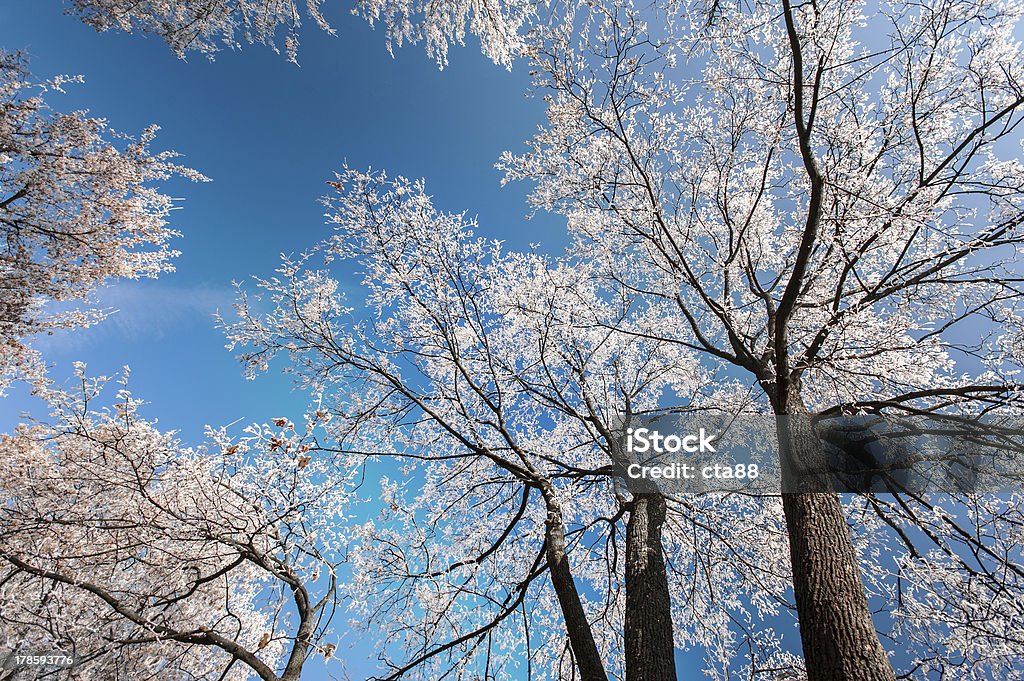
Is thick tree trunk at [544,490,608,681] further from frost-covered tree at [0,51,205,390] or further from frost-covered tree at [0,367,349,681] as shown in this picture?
frost-covered tree at [0,51,205,390]

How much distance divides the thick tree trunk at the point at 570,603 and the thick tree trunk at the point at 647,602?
26 cm

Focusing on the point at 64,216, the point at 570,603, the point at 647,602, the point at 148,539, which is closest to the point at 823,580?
the point at 647,602

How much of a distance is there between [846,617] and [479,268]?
413 cm

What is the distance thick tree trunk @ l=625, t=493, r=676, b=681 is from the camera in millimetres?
3186

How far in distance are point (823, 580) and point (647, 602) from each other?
123 cm

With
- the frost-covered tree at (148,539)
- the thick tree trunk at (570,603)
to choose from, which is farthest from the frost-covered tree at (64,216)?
the thick tree trunk at (570,603)

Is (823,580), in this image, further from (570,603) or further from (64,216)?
(64,216)

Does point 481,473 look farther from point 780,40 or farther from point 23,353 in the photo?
point 23,353

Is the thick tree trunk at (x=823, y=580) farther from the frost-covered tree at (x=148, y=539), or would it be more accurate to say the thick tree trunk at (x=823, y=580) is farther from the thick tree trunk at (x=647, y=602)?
the frost-covered tree at (x=148, y=539)

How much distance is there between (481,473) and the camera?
5.96 metres

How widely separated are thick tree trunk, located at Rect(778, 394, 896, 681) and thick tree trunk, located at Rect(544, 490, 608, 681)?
4.46 ft

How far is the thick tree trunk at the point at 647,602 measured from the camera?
319 centimetres

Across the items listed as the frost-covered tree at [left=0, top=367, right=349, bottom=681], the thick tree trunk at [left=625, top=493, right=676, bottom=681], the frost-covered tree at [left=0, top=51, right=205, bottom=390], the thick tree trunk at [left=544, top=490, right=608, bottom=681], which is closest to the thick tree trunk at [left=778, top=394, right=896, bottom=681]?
the thick tree trunk at [left=625, top=493, right=676, bottom=681]

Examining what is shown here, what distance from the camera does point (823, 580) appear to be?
3012mm
